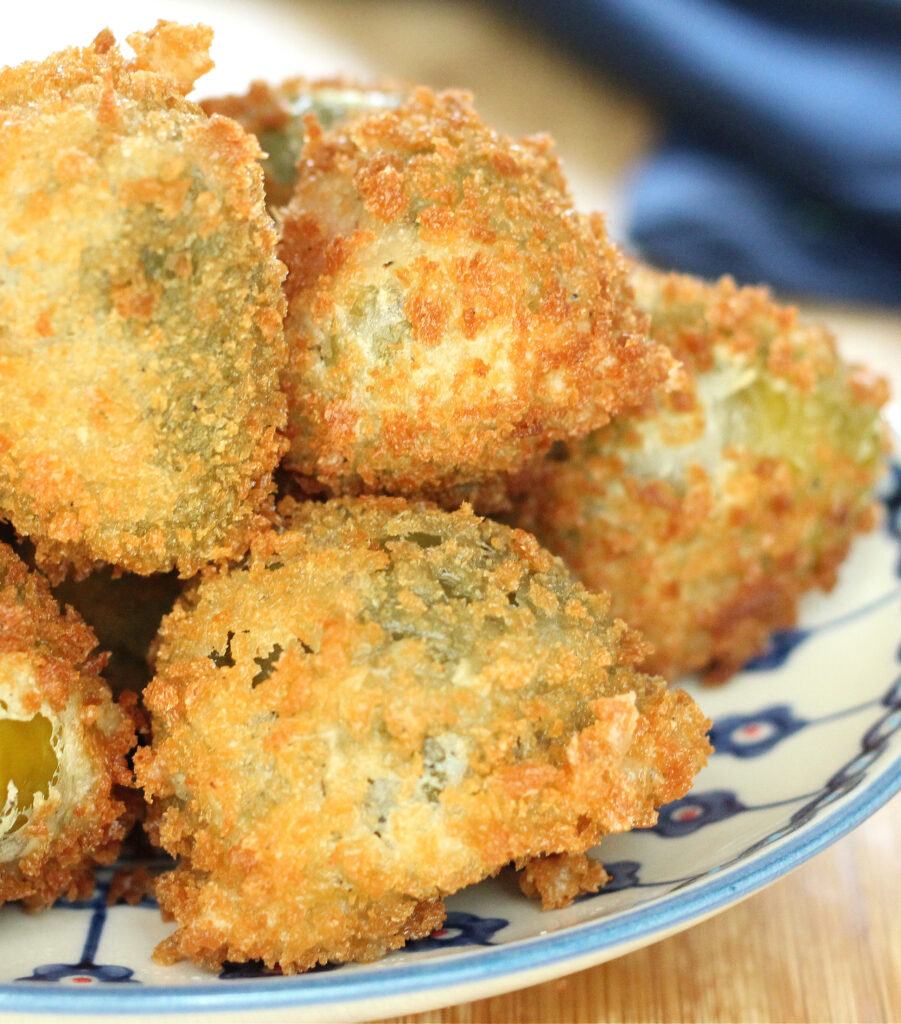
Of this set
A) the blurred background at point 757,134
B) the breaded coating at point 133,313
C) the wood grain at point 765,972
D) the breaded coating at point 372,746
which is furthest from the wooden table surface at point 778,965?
the blurred background at point 757,134

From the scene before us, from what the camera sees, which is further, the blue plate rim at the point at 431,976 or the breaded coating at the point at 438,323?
the breaded coating at the point at 438,323

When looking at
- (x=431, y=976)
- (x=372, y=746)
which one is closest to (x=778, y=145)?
(x=372, y=746)

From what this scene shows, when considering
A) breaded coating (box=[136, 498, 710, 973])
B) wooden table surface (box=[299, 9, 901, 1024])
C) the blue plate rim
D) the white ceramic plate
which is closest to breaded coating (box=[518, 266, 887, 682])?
the white ceramic plate

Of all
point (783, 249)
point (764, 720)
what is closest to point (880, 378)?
point (764, 720)

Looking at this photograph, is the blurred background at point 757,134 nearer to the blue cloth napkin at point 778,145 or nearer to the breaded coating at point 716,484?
the blue cloth napkin at point 778,145

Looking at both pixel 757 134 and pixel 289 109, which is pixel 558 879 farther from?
pixel 757 134

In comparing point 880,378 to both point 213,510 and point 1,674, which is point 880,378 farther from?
point 1,674
